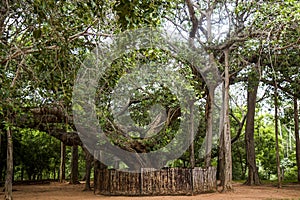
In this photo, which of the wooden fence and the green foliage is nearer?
the wooden fence

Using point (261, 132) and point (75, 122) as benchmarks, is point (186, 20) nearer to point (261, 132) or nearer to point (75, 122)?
point (75, 122)

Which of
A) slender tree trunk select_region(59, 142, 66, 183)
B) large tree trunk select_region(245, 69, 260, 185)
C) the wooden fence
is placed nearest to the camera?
the wooden fence

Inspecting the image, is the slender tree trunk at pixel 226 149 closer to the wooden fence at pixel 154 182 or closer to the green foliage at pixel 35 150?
the wooden fence at pixel 154 182

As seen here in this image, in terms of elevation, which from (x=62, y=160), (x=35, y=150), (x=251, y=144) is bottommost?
(x=62, y=160)

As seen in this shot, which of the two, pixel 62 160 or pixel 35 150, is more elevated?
pixel 35 150

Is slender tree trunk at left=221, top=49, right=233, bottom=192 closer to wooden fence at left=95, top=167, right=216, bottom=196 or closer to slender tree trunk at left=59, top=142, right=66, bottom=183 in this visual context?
wooden fence at left=95, top=167, right=216, bottom=196

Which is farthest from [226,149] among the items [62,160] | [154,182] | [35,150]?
[35,150]

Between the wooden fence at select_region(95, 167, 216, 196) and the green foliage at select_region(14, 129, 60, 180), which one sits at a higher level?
the green foliage at select_region(14, 129, 60, 180)

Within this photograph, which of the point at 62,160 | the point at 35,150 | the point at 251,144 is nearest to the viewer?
the point at 251,144

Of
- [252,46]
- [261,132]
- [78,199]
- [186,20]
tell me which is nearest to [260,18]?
[252,46]

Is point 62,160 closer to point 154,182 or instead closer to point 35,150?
point 35,150

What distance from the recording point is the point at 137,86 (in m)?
9.08

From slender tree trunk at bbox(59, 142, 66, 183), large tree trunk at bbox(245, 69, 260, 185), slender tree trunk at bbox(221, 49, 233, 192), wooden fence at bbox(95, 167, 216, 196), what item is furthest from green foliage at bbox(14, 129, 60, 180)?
large tree trunk at bbox(245, 69, 260, 185)

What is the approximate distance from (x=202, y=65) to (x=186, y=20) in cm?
211
